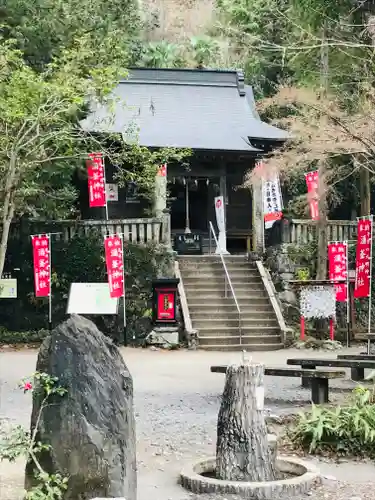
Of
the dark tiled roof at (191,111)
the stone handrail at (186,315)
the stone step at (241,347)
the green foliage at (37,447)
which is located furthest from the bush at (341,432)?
the dark tiled roof at (191,111)

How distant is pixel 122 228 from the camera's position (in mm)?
16984

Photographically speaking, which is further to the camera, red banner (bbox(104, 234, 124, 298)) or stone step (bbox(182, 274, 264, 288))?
stone step (bbox(182, 274, 264, 288))

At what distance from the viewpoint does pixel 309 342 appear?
603 inches

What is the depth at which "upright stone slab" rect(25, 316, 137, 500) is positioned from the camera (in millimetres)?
3941

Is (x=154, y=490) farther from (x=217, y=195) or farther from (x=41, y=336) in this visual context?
(x=217, y=195)

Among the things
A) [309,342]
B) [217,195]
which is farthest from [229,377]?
[217,195]

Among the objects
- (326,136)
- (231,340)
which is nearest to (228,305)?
(231,340)

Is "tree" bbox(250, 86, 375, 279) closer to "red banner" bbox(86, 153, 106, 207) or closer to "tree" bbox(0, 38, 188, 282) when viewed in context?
"tree" bbox(0, 38, 188, 282)

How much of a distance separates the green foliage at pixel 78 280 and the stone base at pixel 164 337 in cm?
62

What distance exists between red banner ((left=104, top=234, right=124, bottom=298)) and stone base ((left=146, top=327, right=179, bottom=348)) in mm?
1263

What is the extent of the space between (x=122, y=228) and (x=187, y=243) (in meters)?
3.41

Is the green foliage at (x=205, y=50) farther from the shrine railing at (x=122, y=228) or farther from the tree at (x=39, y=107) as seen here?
the tree at (x=39, y=107)

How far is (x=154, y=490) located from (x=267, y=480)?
2.84ft

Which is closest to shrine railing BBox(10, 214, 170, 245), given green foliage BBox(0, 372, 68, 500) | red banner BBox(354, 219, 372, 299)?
red banner BBox(354, 219, 372, 299)
